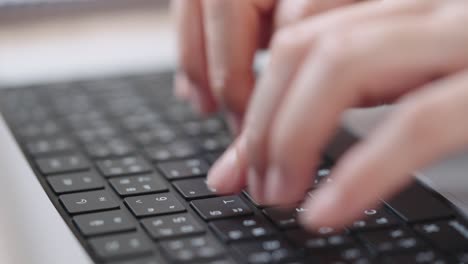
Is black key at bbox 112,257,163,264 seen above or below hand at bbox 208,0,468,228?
below

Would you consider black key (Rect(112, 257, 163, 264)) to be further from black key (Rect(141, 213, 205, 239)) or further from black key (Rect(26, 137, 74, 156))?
black key (Rect(26, 137, 74, 156))

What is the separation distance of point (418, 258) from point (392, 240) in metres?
0.02

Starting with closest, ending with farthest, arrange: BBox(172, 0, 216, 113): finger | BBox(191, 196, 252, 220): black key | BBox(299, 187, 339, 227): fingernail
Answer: BBox(299, 187, 339, 227): fingernail
BBox(191, 196, 252, 220): black key
BBox(172, 0, 216, 113): finger

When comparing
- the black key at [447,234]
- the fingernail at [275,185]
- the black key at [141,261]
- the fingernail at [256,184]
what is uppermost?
the fingernail at [275,185]

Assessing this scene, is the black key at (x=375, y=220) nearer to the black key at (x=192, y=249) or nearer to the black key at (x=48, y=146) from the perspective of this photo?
the black key at (x=192, y=249)

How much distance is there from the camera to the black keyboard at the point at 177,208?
36cm

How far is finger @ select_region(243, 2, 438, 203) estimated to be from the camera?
0.34 metres

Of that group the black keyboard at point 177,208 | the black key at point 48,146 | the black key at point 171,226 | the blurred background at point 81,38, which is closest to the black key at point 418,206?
the black keyboard at point 177,208

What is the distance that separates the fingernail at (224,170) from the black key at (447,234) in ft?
0.31

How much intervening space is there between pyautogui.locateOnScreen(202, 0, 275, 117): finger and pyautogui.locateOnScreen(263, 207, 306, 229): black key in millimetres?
100

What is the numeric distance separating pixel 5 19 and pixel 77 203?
491mm

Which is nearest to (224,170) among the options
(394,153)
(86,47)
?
(394,153)

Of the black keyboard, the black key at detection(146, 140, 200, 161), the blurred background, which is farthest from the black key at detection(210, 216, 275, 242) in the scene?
the blurred background

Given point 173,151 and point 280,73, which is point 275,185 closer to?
point 280,73
